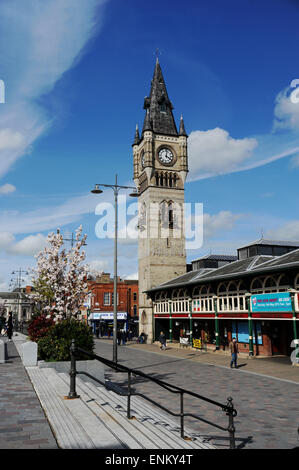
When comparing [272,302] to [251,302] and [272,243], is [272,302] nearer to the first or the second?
[251,302]

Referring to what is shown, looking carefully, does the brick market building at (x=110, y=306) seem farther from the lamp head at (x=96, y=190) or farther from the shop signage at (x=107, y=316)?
the lamp head at (x=96, y=190)

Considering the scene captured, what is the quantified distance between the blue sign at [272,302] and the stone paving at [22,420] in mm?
17693

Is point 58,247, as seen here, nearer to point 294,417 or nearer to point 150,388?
point 150,388

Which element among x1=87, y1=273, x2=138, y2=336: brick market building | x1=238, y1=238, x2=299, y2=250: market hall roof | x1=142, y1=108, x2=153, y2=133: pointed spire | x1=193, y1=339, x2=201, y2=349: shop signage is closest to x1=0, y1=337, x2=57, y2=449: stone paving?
x1=193, y1=339, x2=201, y2=349: shop signage

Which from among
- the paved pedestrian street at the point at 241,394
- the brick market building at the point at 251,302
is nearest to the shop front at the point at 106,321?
the brick market building at the point at 251,302

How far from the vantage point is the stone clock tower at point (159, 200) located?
56.6m

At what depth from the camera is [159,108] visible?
64.7 meters

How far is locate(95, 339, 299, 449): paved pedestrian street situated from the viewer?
977 centimetres

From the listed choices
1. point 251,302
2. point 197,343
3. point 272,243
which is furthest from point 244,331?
point 272,243

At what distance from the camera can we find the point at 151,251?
56.6 metres

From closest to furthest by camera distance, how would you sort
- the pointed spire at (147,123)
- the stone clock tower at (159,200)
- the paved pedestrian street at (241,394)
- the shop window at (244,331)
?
the paved pedestrian street at (241,394) < the shop window at (244,331) < the stone clock tower at (159,200) < the pointed spire at (147,123)

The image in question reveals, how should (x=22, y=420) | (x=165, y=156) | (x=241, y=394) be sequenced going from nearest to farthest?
1. (x=22, y=420)
2. (x=241, y=394)
3. (x=165, y=156)

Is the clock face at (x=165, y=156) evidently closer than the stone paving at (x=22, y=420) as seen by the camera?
No

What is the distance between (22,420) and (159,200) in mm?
51723
